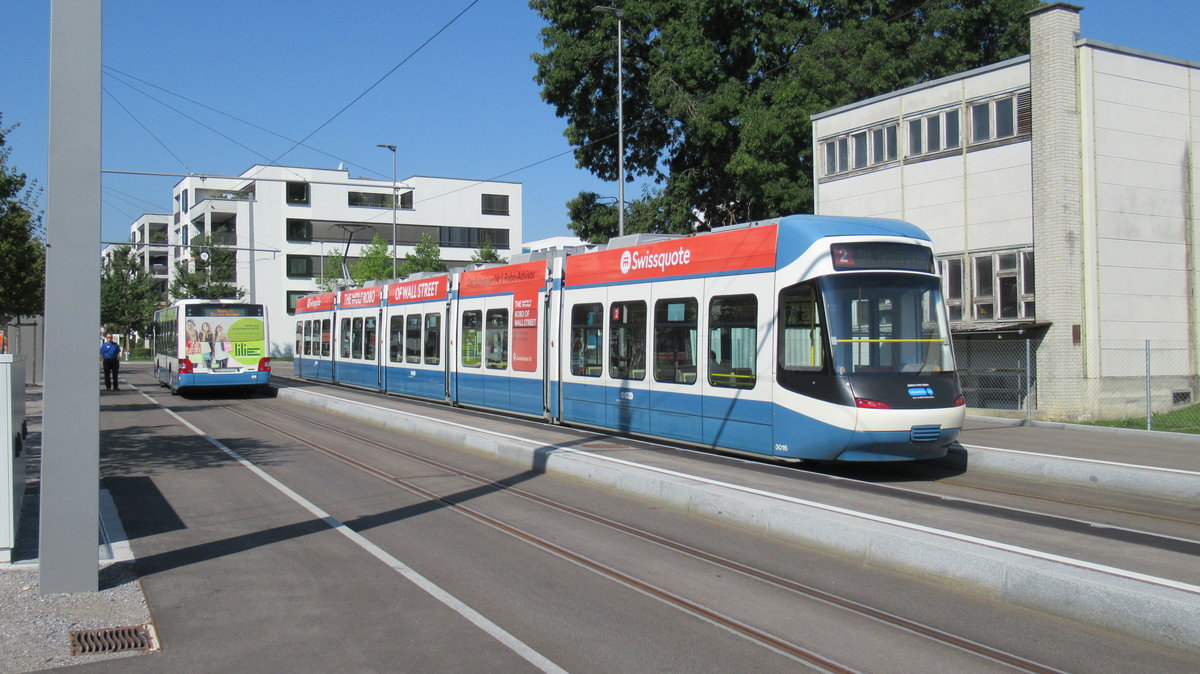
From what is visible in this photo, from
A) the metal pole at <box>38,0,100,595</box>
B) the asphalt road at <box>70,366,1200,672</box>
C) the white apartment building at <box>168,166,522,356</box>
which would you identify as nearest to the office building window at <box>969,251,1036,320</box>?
the asphalt road at <box>70,366,1200,672</box>

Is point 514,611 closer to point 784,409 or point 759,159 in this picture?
point 784,409

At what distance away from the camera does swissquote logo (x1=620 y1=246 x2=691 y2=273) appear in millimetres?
14898

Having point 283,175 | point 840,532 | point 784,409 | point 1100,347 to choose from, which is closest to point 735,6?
point 1100,347

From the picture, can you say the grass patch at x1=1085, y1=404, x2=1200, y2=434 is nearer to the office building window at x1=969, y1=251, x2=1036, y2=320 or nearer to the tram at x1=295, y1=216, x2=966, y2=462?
the office building window at x1=969, y1=251, x2=1036, y2=320

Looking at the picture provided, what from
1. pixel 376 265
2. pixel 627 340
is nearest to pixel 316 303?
pixel 376 265

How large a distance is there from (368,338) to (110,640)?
2622 centimetres

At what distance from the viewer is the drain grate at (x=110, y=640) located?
5543 millimetres

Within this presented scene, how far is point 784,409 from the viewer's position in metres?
12.4

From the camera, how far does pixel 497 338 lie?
2123 centimetres

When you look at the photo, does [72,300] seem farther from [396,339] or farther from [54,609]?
[396,339]

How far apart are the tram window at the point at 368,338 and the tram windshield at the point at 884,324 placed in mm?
21343

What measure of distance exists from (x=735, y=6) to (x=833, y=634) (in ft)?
106

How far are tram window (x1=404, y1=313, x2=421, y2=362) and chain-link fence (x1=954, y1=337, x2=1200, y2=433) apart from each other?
1419cm

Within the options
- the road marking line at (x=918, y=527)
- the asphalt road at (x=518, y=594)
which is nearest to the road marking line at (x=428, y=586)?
the asphalt road at (x=518, y=594)
